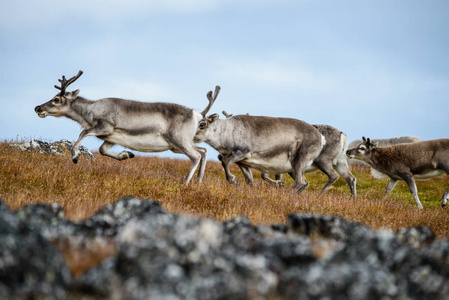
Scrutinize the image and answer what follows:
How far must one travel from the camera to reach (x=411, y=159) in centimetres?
1351

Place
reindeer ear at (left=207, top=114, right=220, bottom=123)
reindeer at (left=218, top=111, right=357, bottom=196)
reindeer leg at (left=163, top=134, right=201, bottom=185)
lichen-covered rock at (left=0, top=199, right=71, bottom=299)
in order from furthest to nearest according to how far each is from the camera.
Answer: reindeer at (left=218, top=111, right=357, bottom=196) < reindeer ear at (left=207, top=114, right=220, bottom=123) < reindeer leg at (left=163, top=134, right=201, bottom=185) < lichen-covered rock at (left=0, top=199, right=71, bottom=299)

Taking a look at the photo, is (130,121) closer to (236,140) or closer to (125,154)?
(125,154)

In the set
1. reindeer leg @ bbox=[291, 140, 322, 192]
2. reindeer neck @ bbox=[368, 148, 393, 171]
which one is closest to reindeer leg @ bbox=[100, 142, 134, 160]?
reindeer leg @ bbox=[291, 140, 322, 192]

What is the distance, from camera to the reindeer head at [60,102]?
12062mm

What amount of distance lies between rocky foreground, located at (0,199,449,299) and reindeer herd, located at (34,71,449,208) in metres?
8.10

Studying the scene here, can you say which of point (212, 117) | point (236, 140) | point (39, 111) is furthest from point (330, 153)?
point (39, 111)

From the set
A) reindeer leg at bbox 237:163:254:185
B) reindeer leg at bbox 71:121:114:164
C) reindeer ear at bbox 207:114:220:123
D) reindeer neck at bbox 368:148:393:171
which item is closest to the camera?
reindeer leg at bbox 71:121:114:164

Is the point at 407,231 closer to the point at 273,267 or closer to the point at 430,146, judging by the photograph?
the point at 273,267

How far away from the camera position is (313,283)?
2.64 metres

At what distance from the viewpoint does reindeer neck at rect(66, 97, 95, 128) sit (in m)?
12.0

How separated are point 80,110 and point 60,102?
637 millimetres

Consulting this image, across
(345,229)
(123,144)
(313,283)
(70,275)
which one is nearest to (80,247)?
(70,275)

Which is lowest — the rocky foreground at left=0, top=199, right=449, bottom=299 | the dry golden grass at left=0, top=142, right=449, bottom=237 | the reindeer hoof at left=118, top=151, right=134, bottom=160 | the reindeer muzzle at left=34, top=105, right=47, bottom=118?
the dry golden grass at left=0, top=142, right=449, bottom=237

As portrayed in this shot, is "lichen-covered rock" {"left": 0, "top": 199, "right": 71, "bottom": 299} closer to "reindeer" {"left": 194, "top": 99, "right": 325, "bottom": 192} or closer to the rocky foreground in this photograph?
the rocky foreground
